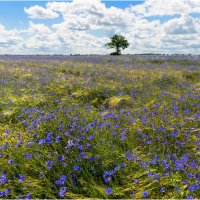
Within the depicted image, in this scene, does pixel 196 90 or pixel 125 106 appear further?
pixel 196 90

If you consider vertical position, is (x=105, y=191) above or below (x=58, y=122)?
below

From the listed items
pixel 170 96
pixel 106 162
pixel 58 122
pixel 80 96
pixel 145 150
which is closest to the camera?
pixel 106 162

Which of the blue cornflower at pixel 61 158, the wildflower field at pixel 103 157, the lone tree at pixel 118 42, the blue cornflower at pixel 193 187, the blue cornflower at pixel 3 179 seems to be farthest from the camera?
the lone tree at pixel 118 42

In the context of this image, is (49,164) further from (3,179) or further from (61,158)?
(3,179)

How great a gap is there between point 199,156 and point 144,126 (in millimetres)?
1256

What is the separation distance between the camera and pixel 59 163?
149 inches

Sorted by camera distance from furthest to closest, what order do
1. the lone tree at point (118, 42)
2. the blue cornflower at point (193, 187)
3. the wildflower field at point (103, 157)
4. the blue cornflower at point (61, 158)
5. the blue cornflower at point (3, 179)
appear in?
1. the lone tree at point (118, 42)
2. the blue cornflower at point (61, 158)
3. the blue cornflower at point (3, 179)
4. the wildflower field at point (103, 157)
5. the blue cornflower at point (193, 187)

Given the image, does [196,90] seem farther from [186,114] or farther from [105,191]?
[105,191]

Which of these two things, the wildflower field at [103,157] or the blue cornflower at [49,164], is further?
the blue cornflower at [49,164]

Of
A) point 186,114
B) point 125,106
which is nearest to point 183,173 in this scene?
point 186,114

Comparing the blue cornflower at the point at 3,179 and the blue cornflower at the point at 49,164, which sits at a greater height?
the blue cornflower at the point at 49,164

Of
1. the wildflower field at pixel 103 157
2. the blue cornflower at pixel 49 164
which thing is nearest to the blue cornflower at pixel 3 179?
the wildflower field at pixel 103 157

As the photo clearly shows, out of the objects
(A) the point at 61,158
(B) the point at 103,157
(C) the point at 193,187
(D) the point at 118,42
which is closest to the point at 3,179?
(A) the point at 61,158

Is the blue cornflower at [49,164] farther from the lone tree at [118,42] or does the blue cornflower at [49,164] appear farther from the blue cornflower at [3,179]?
the lone tree at [118,42]
